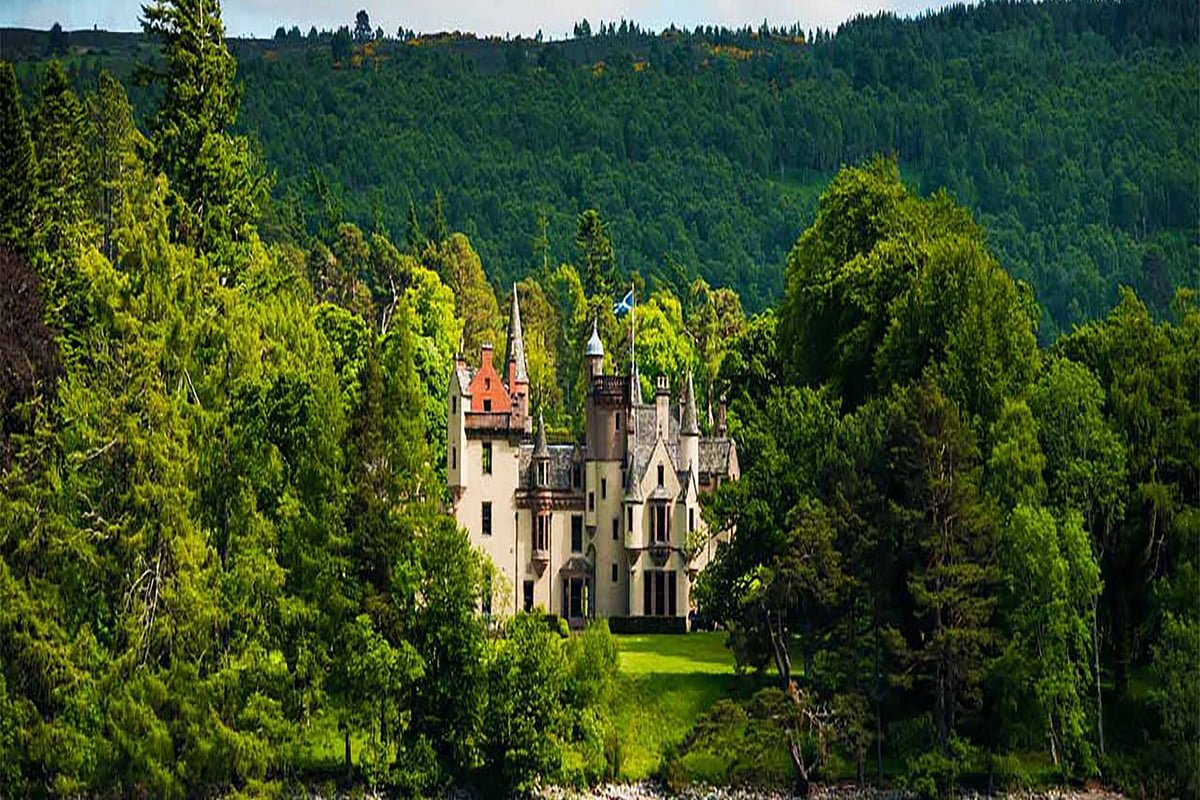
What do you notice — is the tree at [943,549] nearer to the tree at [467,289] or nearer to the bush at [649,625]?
the bush at [649,625]

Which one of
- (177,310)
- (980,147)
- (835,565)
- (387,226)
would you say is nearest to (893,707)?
(835,565)

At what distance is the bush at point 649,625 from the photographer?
227 feet

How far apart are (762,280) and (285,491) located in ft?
415

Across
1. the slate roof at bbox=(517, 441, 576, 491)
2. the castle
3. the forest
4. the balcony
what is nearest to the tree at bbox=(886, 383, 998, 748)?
the forest

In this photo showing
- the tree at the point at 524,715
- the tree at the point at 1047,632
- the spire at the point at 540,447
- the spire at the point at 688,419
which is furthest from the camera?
the spire at the point at 688,419

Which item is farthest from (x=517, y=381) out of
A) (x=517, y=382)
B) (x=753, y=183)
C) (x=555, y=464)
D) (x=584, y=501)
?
(x=753, y=183)

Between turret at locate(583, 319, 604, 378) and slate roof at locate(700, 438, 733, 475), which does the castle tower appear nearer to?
turret at locate(583, 319, 604, 378)

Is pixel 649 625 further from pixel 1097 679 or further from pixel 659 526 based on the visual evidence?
pixel 1097 679

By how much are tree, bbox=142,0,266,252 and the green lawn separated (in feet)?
48.9

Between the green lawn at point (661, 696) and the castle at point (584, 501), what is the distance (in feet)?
20.0

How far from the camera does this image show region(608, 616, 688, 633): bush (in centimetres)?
6919

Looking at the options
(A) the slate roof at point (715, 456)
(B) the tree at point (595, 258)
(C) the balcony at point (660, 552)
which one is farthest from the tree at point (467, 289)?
(C) the balcony at point (660, 552)

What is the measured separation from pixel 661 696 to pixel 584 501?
12896 millimetres

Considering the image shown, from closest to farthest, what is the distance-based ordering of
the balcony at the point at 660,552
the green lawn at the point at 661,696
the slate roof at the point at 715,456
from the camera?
the green lawn at the point at 661,696, the balcony at the point at 660,552, the slate roof at the point at 715,456
